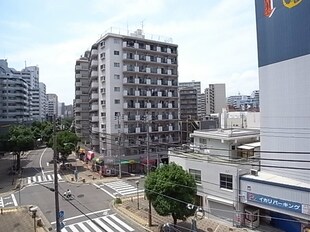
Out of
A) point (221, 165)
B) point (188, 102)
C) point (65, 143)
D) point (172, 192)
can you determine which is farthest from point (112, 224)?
point (188, 102)

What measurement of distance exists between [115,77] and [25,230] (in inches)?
1227

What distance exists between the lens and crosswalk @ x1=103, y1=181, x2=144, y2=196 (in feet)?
121

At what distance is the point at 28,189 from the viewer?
3841cm

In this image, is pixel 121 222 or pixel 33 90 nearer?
pixel 121 222

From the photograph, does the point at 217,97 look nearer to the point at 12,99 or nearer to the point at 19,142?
the point at 12,99

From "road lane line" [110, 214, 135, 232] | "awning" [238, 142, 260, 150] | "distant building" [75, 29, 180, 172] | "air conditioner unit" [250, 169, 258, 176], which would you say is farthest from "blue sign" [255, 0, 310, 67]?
"distant building" [75, 29, 180, 172]

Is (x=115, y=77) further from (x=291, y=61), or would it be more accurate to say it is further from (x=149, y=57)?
(x=291, y=61)

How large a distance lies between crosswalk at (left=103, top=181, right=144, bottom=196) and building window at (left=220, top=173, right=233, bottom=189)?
1381cm

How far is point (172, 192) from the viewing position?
22547 millimetres

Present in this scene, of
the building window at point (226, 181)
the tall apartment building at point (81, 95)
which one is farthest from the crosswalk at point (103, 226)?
the tall apartment building at point (81, 95)

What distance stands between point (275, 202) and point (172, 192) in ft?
27.8

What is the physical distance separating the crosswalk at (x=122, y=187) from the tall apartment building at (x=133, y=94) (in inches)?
318

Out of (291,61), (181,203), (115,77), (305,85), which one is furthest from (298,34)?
(115,77)

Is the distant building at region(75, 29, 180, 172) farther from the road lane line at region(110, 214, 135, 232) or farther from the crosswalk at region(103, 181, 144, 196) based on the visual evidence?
the road lane line at region(110, 214, 135, 232)
